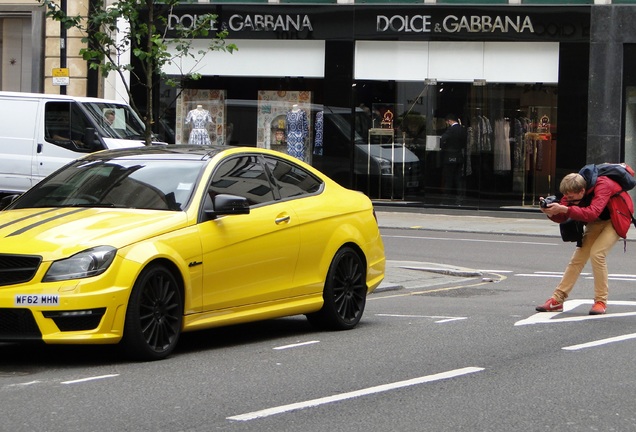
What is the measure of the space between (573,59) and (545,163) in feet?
7.79

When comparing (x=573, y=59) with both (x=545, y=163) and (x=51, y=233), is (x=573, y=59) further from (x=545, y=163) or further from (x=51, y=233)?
(x=51, y=233)

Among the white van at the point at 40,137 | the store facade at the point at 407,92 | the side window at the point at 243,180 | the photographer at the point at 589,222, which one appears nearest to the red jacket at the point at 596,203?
the photographer at the point at 589,222

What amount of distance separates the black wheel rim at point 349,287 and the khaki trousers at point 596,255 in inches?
86.2

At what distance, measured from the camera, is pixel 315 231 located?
10320 millimetres

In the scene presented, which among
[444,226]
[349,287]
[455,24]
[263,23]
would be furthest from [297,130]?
[349,287]

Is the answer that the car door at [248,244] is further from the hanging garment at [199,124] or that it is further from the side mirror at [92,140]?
the hanging garment at [199,124]

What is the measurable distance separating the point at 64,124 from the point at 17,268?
13.8 meters

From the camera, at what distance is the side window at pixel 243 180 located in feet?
31.8

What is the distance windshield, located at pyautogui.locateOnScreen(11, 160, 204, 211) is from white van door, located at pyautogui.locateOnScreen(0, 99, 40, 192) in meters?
11.9

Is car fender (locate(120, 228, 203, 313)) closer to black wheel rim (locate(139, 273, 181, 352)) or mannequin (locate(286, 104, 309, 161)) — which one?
black wheel rim (locate(139, 273, 181, 352))

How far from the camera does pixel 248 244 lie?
9.53 metres

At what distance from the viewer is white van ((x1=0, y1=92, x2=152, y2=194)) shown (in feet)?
70.9

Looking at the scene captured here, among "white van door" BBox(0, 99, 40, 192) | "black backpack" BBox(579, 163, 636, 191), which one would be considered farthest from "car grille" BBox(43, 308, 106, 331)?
"white van door" BBox(0, 99, 40, 192)

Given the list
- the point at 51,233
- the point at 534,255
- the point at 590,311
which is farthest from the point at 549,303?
the point at 534,255
